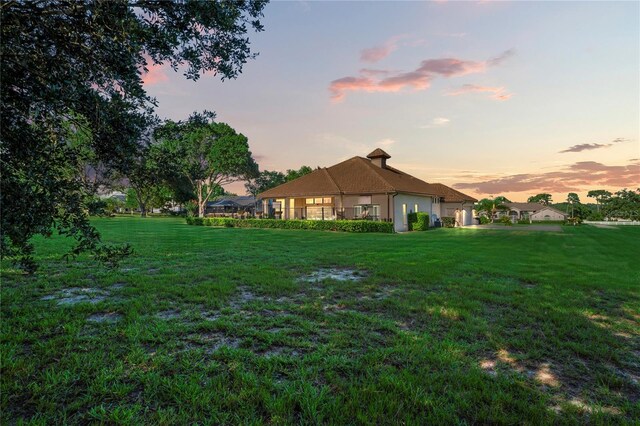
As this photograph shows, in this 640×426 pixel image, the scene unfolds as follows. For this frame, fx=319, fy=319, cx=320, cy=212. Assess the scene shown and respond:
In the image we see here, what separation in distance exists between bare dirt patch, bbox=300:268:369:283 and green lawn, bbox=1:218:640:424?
0.77 feet

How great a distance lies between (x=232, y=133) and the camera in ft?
154

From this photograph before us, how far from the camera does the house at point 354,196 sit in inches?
1107

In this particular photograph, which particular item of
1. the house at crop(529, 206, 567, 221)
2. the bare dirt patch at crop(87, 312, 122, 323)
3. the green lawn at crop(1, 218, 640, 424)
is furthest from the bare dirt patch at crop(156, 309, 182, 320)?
the house at crop(529, 206, 567, 221)

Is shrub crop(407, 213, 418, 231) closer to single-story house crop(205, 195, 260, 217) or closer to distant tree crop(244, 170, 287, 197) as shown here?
distant tree crop(244, 170, 287, 197)

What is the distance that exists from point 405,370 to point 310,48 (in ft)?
43.1

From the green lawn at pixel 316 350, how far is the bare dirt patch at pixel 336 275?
236 mm

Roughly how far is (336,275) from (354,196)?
2133 cm

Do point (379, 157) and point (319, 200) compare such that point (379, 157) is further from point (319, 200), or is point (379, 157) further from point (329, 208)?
point (329, 208)

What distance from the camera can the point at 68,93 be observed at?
3174 mm

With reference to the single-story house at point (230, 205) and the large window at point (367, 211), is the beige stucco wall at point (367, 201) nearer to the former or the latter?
the large window at point (367, 211)

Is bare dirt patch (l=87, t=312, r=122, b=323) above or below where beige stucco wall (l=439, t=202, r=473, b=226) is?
below

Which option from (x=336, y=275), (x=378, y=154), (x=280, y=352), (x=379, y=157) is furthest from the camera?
(x=379, y=157)

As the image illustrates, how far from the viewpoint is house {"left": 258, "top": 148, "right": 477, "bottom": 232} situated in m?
28.1

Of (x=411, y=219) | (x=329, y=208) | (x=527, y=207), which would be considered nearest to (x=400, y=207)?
(x=411, y=219)
